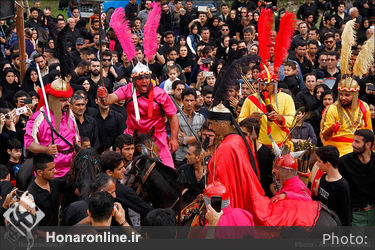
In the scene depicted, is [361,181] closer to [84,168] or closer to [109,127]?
[84,168]

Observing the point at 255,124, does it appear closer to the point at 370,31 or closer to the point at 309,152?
the point at 309,152

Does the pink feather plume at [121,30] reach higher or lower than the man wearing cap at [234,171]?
higher

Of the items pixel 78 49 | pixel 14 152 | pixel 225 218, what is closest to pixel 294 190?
pixel 225 218

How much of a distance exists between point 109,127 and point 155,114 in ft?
4.11

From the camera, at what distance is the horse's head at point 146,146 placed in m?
7.04

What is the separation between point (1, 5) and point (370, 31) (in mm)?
10526

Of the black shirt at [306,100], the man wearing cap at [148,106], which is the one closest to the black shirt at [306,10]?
the black shirt at [306,100]

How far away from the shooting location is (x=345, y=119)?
8109mm

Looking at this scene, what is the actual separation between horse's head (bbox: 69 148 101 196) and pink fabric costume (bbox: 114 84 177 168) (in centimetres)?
182

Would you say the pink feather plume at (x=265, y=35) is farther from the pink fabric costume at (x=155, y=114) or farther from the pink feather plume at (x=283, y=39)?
the pink fabric costume at (x=155, y=114)

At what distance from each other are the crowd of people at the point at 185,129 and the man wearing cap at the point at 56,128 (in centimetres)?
1

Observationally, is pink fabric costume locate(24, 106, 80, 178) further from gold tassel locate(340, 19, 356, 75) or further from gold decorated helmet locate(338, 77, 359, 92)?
gold tassel locate(340, 19, 356, 75)

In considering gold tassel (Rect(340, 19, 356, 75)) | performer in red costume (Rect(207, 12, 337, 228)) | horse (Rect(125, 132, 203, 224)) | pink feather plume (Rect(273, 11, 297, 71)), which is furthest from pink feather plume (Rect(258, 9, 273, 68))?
horse (Rect(125, 132, 203, 224))

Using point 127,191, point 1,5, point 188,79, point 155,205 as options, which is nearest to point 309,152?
point 155,205
